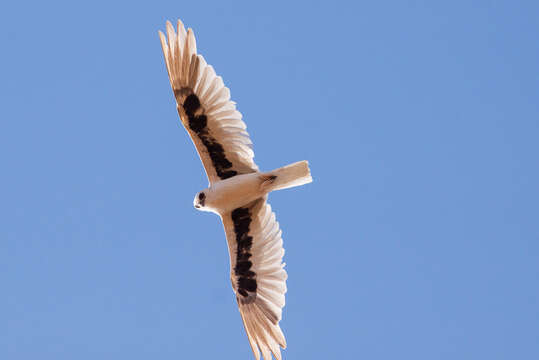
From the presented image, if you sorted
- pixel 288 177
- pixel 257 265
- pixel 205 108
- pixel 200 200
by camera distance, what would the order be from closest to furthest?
1. pixel 288 177
2. pixel 205 108
3. pixel 200 200
4. pixel 257 265

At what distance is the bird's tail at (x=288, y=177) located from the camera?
14.4 meters

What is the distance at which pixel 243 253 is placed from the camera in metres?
15.4

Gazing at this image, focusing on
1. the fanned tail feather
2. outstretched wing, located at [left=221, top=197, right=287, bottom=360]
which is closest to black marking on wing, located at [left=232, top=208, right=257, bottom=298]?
outstretched wing, located at [left=221, top=197, right=287, bottom=360]

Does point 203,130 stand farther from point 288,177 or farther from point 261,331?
point 261,331

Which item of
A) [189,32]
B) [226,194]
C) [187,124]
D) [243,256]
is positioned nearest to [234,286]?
[243,256]

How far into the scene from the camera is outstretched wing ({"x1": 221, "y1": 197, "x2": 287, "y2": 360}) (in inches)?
597

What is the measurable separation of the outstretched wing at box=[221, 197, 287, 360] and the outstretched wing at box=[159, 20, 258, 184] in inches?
34.0

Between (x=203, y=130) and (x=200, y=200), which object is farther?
(x=200, y=200)

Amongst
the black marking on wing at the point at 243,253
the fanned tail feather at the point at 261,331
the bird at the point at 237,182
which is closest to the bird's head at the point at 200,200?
the bird at the point at 237,182

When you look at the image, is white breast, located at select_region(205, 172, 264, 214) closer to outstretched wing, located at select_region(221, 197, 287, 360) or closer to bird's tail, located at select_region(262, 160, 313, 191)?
bird's tail, located at select_region(262, 160, 313, 191)

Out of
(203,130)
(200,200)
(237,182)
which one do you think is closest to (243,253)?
(200,200)

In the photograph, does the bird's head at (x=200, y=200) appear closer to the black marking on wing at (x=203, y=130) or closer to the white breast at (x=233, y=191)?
the white breast at (x=233, y=191)

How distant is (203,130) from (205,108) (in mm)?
340

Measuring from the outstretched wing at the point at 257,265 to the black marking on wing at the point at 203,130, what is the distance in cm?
88
